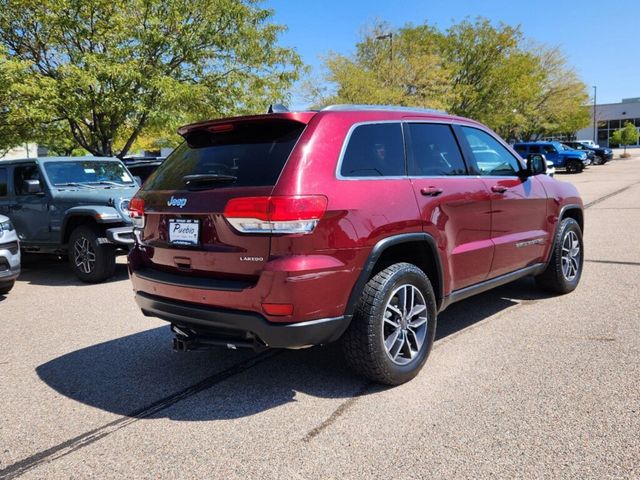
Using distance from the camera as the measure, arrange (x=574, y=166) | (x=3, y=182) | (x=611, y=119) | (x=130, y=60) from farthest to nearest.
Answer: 1. (x=611, y=119)
2. (x=574, y=166)
3. (x=130, y=60)
4. (x=3, y=182)

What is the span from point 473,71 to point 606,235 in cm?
2570

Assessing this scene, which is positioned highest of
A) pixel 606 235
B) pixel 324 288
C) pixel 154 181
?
pixel 154 181

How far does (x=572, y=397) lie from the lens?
11.0ft

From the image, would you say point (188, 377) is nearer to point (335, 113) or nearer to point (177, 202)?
point (177, 202)

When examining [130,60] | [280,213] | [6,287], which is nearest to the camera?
[280,213]

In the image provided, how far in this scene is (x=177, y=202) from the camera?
11.6 ft

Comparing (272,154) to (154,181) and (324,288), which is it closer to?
(324,288)

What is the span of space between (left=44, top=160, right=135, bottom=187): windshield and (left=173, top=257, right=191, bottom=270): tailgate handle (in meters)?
5.42

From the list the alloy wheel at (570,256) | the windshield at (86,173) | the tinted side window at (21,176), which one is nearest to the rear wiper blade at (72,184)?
the windshield at (86,173)

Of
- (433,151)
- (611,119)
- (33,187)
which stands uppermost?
(611,119)

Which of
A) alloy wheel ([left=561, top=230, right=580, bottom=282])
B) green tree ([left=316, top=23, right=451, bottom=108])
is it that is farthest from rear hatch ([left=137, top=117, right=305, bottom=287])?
green tree ([left=316, top=23, right=451, bottom=108])

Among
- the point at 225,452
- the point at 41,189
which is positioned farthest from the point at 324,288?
the point at 41,189

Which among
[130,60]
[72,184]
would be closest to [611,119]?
[130,60]

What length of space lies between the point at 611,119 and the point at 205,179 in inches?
3805
